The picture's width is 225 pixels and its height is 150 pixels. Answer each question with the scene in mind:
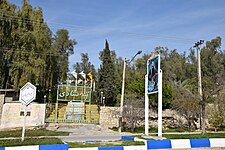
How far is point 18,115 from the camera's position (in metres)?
22.6

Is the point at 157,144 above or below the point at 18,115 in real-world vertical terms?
above

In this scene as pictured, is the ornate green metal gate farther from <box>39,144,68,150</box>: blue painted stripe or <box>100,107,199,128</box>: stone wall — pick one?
<box>39,144,68,150</box>: blue painted stripe

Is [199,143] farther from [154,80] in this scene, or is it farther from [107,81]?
[107,81]

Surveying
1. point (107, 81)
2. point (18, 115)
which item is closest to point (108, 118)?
point (18, 115)

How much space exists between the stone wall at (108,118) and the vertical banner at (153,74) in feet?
31.5

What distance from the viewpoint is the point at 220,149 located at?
7672 mm

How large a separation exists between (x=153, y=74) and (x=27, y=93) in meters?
8.17

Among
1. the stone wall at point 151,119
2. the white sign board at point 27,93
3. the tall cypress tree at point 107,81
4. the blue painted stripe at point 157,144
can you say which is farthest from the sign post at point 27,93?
the tall cypress tree at point 107,81

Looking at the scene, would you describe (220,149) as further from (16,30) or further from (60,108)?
(16,30)

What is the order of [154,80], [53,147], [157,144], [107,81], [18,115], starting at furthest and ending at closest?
1. [107,81]
2. [18,115]
3. [154,80]
4. [157,144]
5. [53,147]

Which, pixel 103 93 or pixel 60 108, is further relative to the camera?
pixel 103 93

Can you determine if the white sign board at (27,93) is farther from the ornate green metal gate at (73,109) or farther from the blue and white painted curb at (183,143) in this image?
the ornate green metal gate at (73,109)

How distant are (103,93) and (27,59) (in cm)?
1322

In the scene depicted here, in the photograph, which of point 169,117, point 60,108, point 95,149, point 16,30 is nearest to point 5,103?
point 60,108
